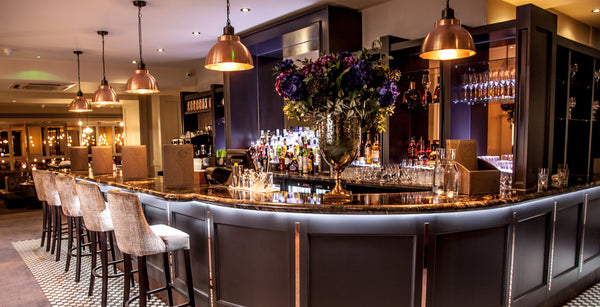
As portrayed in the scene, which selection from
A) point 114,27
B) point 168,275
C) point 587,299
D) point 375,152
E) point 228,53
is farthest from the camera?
point 114,27

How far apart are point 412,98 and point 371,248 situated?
2.46 m

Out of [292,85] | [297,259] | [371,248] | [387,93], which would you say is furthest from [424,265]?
[292,85]

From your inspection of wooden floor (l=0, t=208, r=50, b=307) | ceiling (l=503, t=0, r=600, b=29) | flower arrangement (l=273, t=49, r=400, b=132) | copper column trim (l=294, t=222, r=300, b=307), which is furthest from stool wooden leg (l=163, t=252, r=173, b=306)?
ceiling (l=503, t=0, r=600, b=29)

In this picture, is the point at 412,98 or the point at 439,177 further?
the point at 412,98

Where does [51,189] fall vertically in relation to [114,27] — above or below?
below

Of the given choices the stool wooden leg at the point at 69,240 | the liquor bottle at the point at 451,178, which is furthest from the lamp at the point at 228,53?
the stool wooden leg at the point at 69,240

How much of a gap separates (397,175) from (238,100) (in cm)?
330

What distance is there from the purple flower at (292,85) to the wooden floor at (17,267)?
2964 mm

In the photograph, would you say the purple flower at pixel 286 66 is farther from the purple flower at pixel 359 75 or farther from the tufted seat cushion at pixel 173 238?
the tufted seat cushion at pixel 173 238

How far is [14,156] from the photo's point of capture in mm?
13820

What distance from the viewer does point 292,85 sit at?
2.57 metres

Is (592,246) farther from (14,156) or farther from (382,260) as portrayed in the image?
(14,156)

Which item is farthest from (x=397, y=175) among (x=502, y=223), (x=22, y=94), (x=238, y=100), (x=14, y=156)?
(x=14, y=156)

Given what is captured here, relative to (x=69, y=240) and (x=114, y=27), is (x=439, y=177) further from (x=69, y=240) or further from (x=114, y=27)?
(x=114, y=27)
